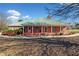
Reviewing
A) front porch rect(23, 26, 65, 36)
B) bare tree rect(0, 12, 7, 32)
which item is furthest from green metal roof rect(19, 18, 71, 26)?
bare tree rect(0, 12, 7, 32)

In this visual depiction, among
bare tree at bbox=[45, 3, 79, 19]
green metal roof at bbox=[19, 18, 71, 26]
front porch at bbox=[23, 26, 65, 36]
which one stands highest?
bare tree at bbox=[45, 3, 79, 19]

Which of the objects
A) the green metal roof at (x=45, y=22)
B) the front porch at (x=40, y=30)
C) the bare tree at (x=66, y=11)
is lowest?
the front porch at (x=40, y=30)

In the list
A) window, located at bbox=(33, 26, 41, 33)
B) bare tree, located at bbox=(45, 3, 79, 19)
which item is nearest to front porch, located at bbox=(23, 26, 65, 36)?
window, located at bbox=(33, 26, 41, 33)

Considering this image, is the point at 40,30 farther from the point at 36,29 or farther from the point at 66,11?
the point at 66,11

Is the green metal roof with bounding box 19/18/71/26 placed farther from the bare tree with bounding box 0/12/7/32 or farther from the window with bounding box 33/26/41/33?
the bare tree with bounding box 0/12/7/32

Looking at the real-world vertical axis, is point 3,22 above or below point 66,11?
below

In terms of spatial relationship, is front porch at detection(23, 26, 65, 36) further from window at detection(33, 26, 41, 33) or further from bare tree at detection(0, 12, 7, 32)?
bare tree at detection(0, 12, 7, 32)

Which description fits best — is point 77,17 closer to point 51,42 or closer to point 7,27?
point 51,42

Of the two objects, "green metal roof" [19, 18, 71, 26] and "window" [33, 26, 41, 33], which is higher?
"green metal roof" [19, 18, 71, 26]

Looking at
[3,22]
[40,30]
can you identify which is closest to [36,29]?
[40,30]

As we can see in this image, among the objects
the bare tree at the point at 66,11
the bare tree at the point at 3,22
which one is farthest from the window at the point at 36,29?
the bare tree at the point at 3,22

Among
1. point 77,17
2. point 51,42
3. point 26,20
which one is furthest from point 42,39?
point 77,17

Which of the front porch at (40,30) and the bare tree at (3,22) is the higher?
the bare tree at (3,22)

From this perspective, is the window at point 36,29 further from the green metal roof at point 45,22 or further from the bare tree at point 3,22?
the bare tree at point 3,22
